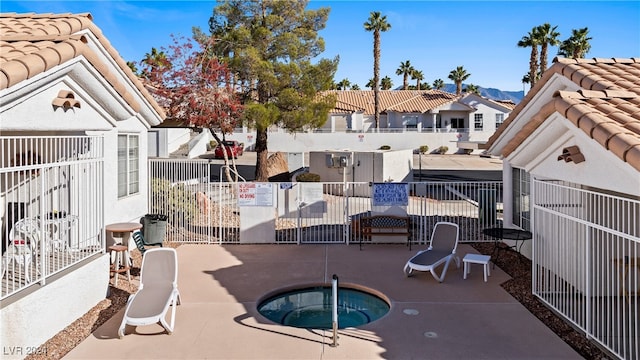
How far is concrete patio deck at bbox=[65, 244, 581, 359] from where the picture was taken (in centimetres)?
702

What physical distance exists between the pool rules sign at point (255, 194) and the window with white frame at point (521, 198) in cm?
684

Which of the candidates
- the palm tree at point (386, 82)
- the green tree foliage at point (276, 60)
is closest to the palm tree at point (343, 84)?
the palm tree at point (386, 82)

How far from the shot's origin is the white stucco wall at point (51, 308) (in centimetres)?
662

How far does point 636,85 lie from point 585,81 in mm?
863

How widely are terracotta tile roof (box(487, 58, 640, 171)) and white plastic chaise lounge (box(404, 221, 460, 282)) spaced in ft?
9.01

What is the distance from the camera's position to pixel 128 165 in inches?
528

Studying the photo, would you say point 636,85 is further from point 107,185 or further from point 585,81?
point 107,185

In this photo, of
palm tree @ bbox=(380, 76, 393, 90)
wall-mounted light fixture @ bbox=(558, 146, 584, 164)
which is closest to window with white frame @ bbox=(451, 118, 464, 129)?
palm tree @ bbox=(380, 76, 393, 90)

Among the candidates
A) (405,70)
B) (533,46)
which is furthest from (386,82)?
(533,46)

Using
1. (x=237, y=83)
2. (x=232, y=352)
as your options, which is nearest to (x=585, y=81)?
(x=232, y=352)

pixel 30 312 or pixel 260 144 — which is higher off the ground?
pixel 260 144

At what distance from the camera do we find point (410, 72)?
7944cm

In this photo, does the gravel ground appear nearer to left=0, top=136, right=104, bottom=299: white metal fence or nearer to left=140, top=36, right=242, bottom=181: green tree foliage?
left=0, top=136, right=104, bottom=299: white metal fence

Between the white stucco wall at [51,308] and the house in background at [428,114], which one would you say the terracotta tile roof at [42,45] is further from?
the house in background at [428,114]
